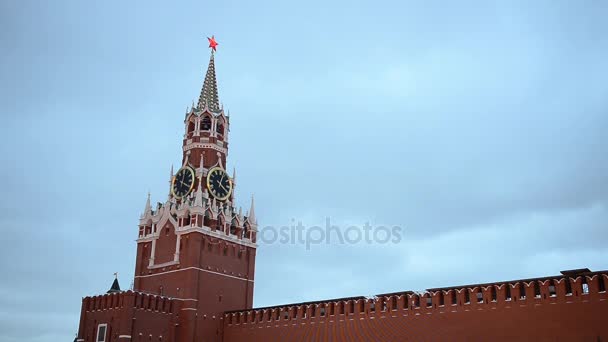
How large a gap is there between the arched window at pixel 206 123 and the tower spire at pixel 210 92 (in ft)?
3.92

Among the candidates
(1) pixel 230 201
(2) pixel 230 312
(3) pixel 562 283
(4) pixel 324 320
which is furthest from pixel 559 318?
(1) pixel 230 201

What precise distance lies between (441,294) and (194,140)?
3647 centimetres

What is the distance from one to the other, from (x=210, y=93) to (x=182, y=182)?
13011 mm

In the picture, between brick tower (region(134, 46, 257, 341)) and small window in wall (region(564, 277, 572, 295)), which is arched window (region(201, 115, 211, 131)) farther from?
small window in wall (region(564, 277, 572, 295))

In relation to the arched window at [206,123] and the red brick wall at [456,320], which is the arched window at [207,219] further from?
the arched window at [206,123]

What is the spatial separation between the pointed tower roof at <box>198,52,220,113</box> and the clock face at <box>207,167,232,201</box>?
835 cm

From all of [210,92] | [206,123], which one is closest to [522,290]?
[206,123]

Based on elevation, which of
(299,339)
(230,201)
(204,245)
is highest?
(230,201)

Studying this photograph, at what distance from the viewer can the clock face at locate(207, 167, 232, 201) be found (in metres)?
77.8

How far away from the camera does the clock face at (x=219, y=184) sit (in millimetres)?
77750

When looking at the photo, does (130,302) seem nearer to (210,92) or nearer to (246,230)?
(246,230)

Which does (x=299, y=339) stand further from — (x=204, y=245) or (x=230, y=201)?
(x=230, y=201)

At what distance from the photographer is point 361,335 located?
62406mm

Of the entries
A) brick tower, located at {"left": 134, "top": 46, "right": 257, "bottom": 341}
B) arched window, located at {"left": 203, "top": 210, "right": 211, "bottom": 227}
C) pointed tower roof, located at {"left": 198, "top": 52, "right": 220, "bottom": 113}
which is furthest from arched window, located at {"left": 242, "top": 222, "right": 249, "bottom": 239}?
pointed tower roof, located at {"left": 198, "top": 52, "right": 220, "bottom": 113}
